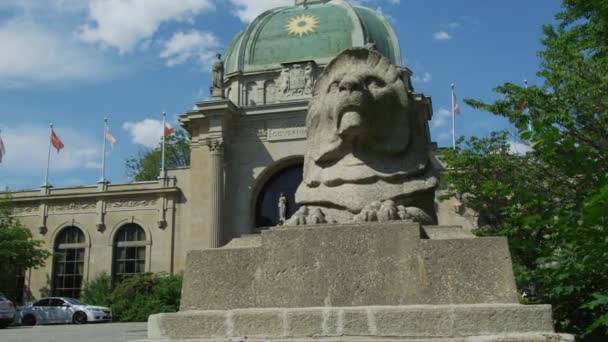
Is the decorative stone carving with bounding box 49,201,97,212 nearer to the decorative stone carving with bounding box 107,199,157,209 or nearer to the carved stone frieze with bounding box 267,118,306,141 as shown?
the decorative stone carving with bounding box 107,199,157,209

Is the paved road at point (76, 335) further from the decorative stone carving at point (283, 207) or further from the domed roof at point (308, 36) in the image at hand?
the domed roof at point (308, 36)

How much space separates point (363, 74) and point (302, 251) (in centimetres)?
207

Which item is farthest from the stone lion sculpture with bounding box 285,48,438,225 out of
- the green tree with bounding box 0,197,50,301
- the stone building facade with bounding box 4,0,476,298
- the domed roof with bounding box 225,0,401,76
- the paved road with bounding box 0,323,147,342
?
the domed roof with bounding box 225,0,401,76

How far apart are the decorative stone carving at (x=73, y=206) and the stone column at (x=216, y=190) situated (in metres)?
8.89

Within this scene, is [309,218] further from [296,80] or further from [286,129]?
[296,80]

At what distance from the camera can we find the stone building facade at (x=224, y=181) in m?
36.6

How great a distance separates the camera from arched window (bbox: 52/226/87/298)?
3994 cm

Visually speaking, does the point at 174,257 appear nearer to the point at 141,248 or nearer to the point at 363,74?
the point at 141,248

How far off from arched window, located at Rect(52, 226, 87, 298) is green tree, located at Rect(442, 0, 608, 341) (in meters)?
24.7

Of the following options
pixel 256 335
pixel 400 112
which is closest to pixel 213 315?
pixel 256 335

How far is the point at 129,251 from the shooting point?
39406 millimetres

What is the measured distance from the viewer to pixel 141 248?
39.1 m

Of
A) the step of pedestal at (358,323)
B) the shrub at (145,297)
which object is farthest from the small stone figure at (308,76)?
the step of pedestal at (358,323)

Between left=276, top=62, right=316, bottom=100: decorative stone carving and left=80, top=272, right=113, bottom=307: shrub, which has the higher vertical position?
left=276, top=62, right=316, bottom=100: decorative stone carving
